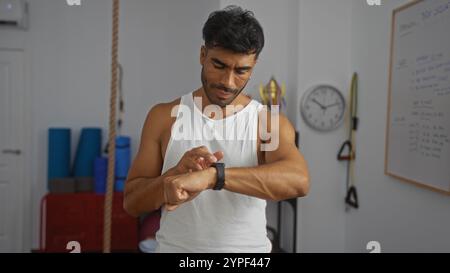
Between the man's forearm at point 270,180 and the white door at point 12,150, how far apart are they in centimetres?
246

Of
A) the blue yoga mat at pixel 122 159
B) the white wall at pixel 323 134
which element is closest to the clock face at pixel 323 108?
the white wall at pixel 323 134

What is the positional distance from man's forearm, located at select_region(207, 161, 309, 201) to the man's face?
0.44 ft

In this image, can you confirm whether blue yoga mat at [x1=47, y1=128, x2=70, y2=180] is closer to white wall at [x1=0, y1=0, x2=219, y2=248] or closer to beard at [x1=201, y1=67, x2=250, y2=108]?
white wall at [x1=0, y1=0, x2=219, y2=248]

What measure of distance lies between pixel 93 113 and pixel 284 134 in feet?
7.25

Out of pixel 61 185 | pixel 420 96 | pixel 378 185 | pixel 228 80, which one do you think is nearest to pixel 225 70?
pixel 228 80

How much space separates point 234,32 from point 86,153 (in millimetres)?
2105

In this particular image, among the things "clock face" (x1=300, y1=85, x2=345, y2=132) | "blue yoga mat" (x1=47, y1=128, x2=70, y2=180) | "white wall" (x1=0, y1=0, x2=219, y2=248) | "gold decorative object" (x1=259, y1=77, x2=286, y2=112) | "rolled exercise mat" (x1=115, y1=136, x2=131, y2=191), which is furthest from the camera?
"white wall" (x1=0, y1=0, x2=219, y2=248)

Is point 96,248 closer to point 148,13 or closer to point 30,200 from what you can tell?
point 30,200

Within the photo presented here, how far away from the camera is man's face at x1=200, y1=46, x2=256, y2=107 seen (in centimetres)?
60

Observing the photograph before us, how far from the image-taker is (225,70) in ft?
1.99

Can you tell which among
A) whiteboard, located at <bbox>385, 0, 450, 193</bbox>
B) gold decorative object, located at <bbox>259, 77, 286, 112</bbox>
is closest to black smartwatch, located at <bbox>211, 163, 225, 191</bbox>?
whiteboard, located at <bbox>385, 0, 450, 193</bbox>

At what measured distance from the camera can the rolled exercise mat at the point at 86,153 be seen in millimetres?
2447

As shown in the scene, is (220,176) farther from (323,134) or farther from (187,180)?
(323,134)
